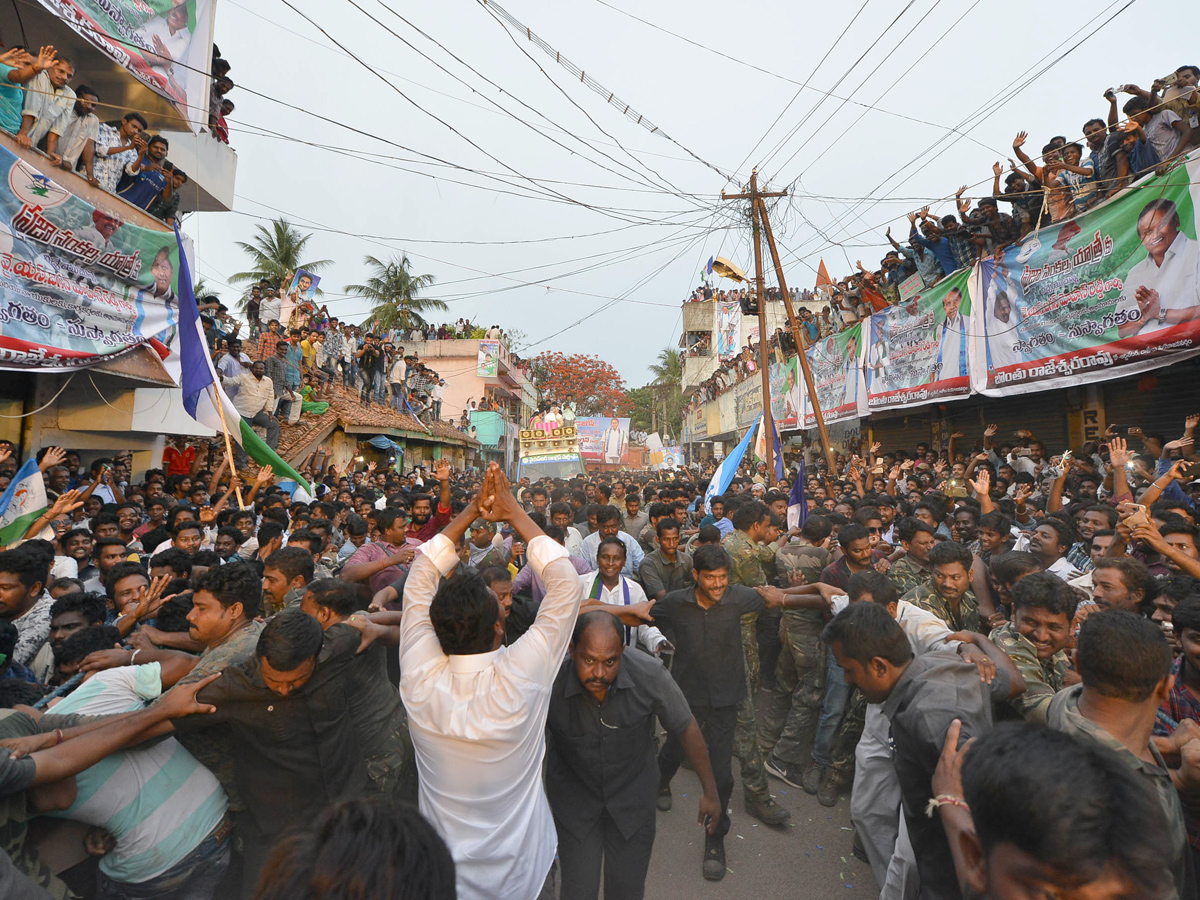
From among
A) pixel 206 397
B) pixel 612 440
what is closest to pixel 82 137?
pixel 206 397

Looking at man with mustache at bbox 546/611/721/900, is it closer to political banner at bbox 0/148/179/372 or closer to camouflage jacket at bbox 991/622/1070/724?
camouflage jacket at bbox 991/622/1070/724

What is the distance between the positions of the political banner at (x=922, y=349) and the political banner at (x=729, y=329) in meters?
21.9

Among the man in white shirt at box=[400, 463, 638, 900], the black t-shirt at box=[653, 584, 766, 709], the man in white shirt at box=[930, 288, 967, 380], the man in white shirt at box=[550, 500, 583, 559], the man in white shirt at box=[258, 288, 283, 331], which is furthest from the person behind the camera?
the man in white shirt at box=[258, 288, 283, 331]

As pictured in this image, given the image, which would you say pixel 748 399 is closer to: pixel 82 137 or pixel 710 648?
pixel 82 137

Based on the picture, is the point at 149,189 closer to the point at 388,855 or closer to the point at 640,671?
the point at 640,671

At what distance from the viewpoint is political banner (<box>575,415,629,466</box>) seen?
→ 30.9 m

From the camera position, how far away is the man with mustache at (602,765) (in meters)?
2.59

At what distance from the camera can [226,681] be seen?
236cm

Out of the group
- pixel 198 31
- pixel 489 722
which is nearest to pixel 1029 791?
pixel 489 722

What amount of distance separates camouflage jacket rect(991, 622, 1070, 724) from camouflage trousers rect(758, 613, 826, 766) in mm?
1772

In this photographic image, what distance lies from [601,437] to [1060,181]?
938 inches

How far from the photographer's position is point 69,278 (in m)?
7.14

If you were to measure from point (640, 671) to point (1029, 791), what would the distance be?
1.71 meters

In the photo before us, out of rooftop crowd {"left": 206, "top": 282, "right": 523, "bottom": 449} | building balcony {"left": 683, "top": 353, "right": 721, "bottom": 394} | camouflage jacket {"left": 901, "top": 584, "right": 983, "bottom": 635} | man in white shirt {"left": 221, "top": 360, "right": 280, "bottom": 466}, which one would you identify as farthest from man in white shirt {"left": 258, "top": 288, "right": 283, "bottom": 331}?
building balcony {"left": 683, "top": 353, "right": 721, "bottom": 394}
